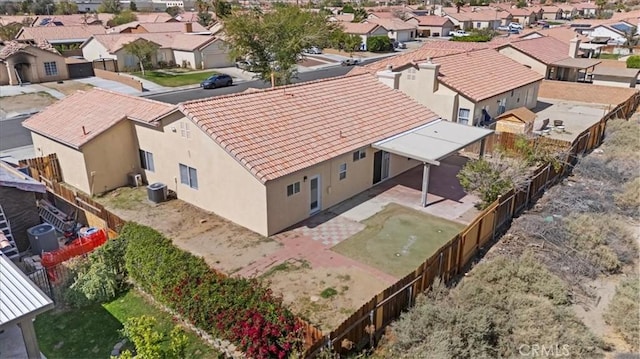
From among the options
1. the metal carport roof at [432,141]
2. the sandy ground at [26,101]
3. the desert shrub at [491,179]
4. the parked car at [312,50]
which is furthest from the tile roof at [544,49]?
the sandy ground at [26,101]

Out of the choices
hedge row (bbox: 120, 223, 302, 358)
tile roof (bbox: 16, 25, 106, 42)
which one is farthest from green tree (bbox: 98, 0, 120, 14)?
hedge row (bbox: 120, 223, 302, 358)

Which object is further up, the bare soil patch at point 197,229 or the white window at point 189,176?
the white window at point 189,176

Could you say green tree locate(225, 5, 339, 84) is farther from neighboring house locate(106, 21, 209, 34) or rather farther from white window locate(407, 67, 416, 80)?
neighboring house locate(106, 21, 209, 34)

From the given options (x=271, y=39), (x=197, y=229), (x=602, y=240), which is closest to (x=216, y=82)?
(x=271, y=39)

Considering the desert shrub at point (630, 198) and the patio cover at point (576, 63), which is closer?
→ the desert shrub at point (630, 198)

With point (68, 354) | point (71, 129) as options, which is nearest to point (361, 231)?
point (68, 354)

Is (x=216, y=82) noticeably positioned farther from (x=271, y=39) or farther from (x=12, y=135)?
(x=12, y=135)

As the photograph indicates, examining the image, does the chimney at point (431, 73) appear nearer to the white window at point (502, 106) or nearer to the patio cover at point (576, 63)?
the white window at point (502, 106)
